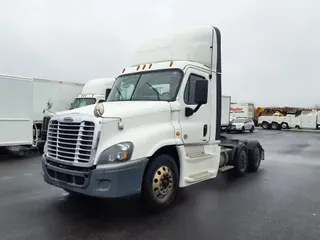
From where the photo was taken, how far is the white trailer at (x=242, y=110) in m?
42.5

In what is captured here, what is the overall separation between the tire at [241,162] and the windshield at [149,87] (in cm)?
383

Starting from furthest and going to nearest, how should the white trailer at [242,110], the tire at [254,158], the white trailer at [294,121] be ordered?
1. the white trailer at [242,110]
2. the white trailer at [294,121]
3. the tire at [254,158]

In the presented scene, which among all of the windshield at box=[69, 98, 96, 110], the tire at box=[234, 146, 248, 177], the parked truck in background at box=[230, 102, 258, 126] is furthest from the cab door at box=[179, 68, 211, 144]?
the parked truck in background at box=[230, 102, 258, 126]

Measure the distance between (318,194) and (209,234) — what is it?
379 centimetres

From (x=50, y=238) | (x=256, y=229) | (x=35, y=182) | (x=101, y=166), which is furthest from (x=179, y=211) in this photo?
(x=35, y=182)

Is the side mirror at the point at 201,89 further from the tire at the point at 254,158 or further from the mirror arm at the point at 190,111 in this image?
the tire at the point at 254,158

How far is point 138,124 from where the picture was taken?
5.15m

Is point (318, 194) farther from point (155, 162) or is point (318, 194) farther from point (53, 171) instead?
point (53, 171)

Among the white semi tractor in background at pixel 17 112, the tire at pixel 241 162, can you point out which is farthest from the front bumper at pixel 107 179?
the white semi tractor in background at pixel 17 112

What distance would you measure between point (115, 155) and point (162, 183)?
115cm

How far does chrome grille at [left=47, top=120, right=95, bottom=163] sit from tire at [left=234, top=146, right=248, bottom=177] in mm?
5198

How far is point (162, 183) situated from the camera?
17.5 feet

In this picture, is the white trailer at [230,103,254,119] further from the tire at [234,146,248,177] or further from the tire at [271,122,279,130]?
the tire at [234,146,248,177]

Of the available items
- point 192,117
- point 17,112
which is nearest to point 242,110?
point 17,112
